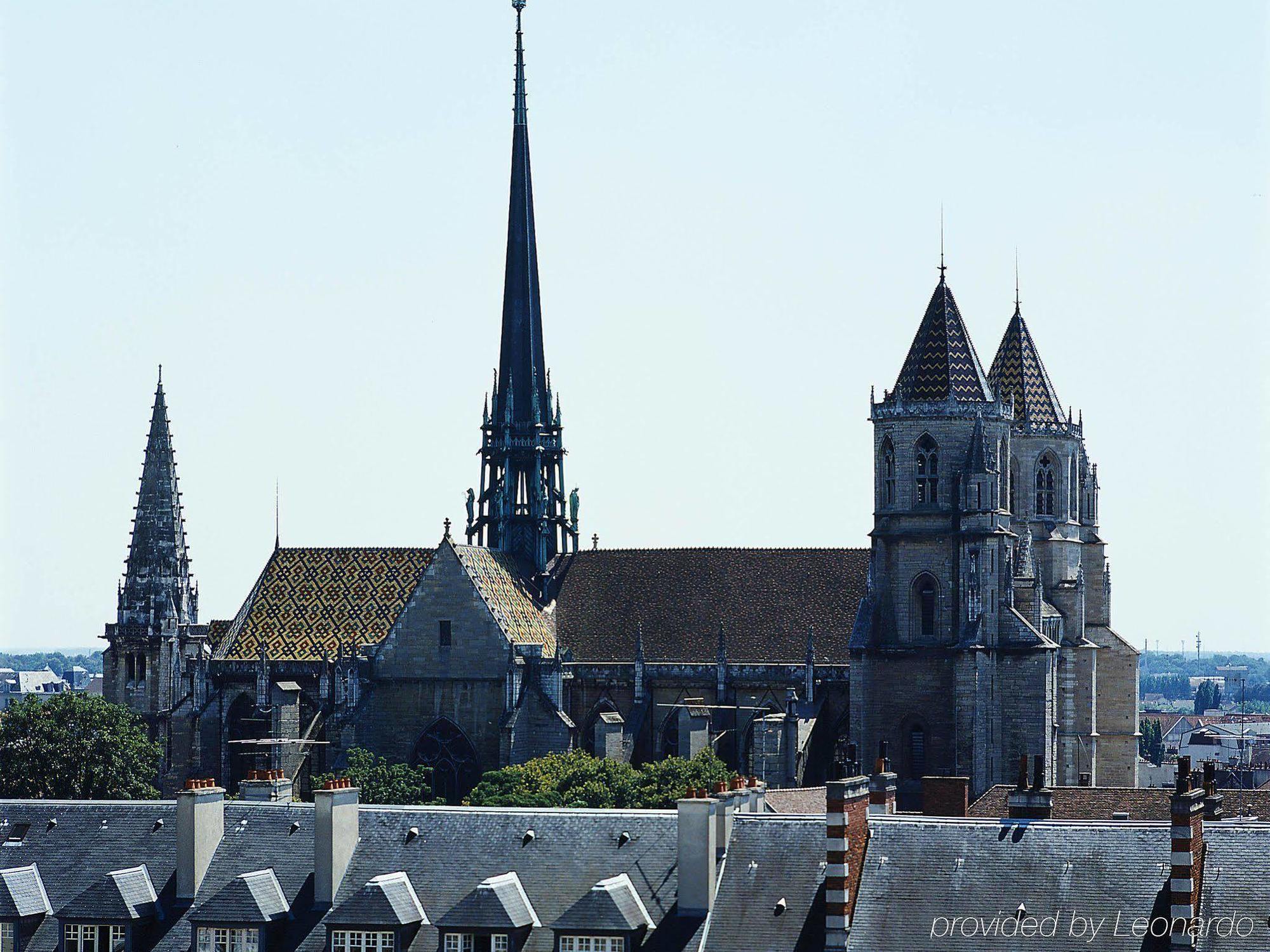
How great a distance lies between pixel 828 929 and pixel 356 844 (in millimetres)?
10286

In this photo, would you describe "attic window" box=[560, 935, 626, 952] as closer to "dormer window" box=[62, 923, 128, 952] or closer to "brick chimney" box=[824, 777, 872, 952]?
"brick chimney" box=[824, 777, 872, 952]

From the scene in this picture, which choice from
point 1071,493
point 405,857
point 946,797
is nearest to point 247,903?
point 405,857

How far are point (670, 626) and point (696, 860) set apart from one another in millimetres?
58228

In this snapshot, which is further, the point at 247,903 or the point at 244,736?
the point at 244,736

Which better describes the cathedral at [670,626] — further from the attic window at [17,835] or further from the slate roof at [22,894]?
the slate roof at [22,894]

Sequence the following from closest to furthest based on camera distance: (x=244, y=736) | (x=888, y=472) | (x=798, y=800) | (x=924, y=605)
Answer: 1. (x=798, y=800)
2. (x=924, y=605)
3. (x=888, y=472)
4. (x=244, y=736)

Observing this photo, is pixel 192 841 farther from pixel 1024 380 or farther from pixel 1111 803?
pixel 1024 380

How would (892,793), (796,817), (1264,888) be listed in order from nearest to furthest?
Result: (1264,888) → (796,817) → (892,793)

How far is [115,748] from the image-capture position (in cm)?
9619

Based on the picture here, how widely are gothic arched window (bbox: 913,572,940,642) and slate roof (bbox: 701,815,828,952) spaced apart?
4885 cm

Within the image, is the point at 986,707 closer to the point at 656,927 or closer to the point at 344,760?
the point at 344,760

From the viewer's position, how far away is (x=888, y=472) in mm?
99625

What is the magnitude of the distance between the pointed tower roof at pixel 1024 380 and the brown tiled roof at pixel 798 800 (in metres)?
33.9

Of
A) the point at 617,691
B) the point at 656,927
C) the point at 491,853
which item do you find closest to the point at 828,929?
the point at 656,927
